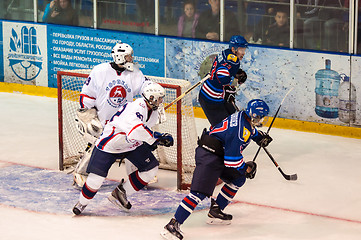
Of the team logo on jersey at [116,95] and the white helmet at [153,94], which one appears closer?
the white helmet at [153,94]

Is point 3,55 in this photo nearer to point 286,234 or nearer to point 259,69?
point 259,69

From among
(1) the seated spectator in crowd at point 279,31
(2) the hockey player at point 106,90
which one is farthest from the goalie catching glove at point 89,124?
(1) the seated spectator in crowd at point 279,31

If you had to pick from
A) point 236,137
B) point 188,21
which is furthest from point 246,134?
point 188,21

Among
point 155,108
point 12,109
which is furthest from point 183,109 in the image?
point 12,109

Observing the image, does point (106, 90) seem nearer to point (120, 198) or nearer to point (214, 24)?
point (120, 198)

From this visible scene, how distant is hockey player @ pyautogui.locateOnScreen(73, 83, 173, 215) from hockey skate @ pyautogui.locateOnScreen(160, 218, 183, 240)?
25.4 inches

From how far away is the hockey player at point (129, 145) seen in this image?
21.8ft

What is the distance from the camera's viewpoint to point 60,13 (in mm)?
11586

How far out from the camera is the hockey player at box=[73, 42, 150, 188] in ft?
24.5

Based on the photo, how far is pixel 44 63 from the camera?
1170cm

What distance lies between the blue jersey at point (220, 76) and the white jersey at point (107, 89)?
1.99 feet

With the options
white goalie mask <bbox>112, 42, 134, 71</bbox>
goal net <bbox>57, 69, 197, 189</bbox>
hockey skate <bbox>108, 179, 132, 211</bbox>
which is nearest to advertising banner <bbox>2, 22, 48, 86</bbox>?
goal net <bbox>57, 69, 197, 189</bbox>

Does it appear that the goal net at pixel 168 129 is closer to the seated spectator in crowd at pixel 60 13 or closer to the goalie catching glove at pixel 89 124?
the goalie catching glove at pixel 89 124

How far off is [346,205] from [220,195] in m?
1.15
